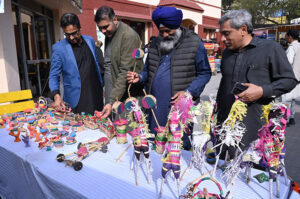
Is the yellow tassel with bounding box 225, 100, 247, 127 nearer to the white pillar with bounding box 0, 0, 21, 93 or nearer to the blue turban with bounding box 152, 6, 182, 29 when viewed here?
the blue turban with bounding box 152, 6, 182, 29

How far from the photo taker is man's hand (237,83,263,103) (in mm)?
1162

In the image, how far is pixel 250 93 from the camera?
47.0 inches

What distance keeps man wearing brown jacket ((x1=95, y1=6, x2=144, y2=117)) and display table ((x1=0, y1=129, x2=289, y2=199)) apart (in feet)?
1.78

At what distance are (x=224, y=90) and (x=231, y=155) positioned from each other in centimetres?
47

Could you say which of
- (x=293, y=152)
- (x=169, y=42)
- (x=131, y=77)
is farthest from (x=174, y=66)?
(x=293, y=152)

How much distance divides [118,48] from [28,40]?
4282mm

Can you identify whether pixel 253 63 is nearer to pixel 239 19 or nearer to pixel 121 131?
pixel 239 19

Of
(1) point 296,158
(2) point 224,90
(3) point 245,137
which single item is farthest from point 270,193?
(1) point 296,158

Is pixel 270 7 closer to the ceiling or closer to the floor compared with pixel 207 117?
closer to the ceiling

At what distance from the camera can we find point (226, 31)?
142 centimetres

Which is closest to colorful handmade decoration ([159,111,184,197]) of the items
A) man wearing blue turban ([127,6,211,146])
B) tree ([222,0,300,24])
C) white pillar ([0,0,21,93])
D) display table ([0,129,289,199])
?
display table ([0,129,289,199])

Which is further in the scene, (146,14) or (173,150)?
(146,14)

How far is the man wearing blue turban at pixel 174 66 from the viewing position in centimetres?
178

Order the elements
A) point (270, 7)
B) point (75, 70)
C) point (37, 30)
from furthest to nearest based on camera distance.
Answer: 1. point (270, 7)
2. point (37, 30)
3. point (75, 70)
